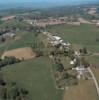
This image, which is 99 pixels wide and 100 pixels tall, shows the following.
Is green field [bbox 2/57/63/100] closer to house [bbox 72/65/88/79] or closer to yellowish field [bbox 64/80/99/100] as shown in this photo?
yellowish field [bbox 64/80/99/100]

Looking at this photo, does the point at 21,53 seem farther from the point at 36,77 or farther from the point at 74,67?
the point at 36,77

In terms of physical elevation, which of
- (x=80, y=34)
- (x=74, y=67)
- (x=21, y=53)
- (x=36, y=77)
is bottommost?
(x=80, y=34)

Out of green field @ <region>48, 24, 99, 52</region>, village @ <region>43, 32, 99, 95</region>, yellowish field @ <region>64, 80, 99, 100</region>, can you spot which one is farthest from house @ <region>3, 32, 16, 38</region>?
yellowish field @ <region>64, 80, 99, 100</region>

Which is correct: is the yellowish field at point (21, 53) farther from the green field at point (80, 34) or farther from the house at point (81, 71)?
the green field at point (80, 34)

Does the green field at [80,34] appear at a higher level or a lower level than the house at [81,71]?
lower

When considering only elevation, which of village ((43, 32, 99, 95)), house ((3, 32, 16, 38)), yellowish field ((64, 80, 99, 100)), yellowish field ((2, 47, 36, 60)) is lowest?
house ((3, 32, 16, 38))

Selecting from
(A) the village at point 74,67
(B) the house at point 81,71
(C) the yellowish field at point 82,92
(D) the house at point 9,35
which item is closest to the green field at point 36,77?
(C) the yellowish field at point 82,92

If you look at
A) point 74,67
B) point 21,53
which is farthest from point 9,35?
point 74,67
